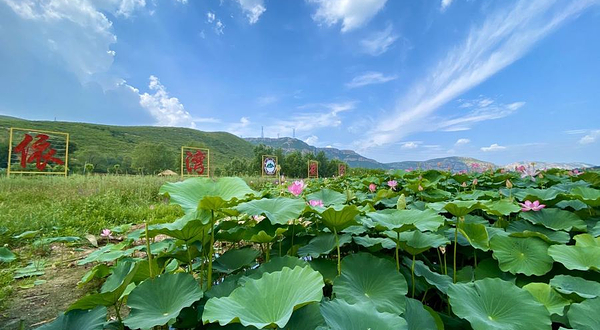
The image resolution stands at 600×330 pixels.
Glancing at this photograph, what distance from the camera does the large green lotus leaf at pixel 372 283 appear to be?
749 mm

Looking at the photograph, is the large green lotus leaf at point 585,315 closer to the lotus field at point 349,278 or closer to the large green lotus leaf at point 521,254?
the lotus field at point 349,278

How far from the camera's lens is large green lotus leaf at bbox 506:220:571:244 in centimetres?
97

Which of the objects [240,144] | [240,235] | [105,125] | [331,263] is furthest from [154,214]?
[240,144]

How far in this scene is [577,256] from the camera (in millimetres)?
862

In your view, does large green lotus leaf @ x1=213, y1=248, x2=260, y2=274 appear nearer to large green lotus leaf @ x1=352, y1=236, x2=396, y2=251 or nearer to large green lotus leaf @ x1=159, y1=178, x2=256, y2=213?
large green lotus leaf @ x1=159, y1=178, x2=256, y2=213

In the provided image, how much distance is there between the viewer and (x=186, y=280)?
800 millimetres

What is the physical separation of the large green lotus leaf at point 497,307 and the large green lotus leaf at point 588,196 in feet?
2.96

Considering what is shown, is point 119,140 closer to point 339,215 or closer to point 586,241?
point 339,215

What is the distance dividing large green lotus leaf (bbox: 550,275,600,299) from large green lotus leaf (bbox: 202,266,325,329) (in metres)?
0.72

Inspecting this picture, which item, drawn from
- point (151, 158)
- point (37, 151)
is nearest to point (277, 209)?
point (37, 151)

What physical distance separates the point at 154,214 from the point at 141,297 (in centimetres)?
346

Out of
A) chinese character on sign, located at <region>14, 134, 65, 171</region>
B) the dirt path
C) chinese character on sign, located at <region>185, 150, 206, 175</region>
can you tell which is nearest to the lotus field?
the dirt path

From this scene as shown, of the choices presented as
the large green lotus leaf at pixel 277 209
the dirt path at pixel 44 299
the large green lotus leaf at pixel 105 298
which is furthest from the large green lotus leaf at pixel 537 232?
the dirt path at pixel 44 299

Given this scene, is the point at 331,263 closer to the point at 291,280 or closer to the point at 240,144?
the point at 291,280
